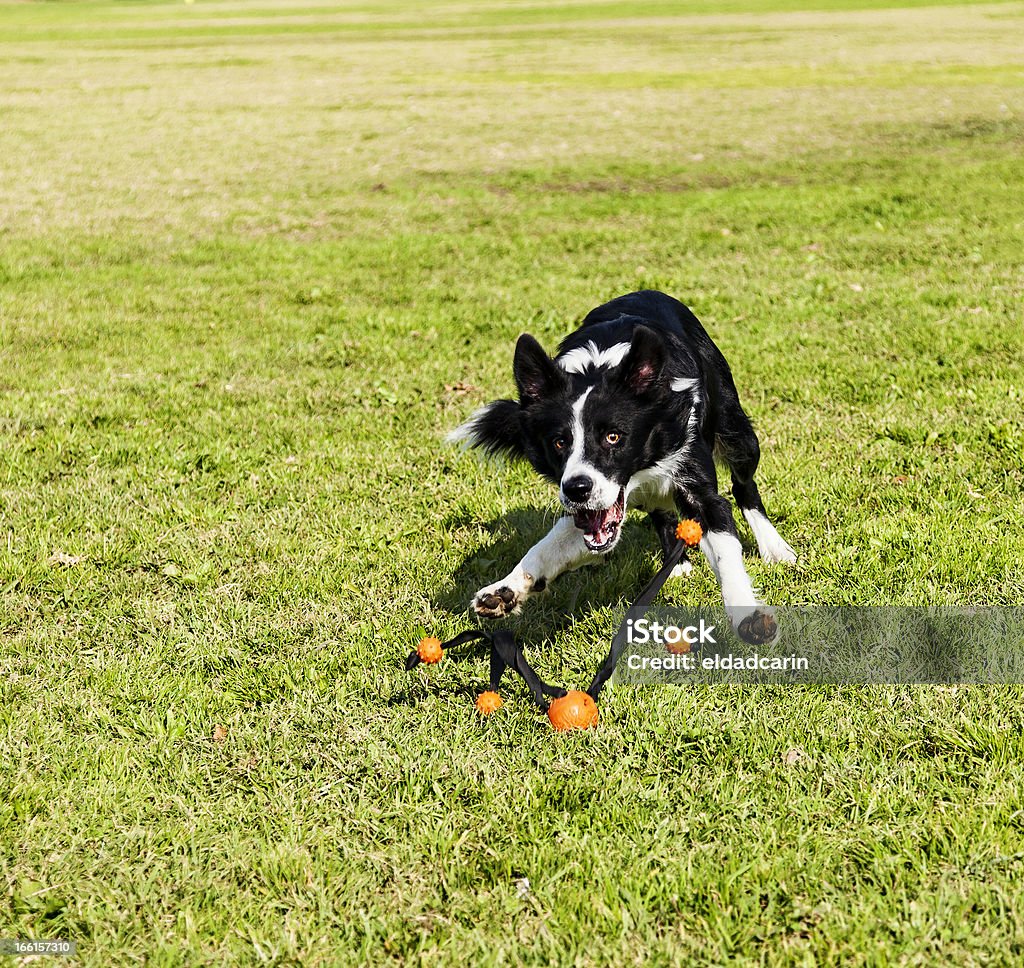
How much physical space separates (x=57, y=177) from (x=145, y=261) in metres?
6.81

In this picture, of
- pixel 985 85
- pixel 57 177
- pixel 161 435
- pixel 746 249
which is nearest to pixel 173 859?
pixel 161 435

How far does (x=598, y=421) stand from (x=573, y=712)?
4.08 feet

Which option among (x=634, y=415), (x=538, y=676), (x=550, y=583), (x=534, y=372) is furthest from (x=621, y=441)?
(x=538, y=676)

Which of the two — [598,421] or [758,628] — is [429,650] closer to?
[598,421]

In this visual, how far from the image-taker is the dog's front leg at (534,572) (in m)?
4.86

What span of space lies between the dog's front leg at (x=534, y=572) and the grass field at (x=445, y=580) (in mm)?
200

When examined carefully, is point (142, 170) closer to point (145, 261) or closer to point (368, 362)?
point (145, 261)

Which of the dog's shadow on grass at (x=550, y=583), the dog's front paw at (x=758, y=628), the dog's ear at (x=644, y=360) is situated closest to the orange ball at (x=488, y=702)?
the dog's shadow on grass at (x=550, y=583)

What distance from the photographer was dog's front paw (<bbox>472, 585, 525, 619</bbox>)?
4.85 meters

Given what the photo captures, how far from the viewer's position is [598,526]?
4.47 meters

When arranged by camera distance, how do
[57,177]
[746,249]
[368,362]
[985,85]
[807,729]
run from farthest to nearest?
[985,85], [57,177], [746,249], [368,362], [807,729]

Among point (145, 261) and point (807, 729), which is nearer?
point (807, 729)

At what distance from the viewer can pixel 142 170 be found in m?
18.7

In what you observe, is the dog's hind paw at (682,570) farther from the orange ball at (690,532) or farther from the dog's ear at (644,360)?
the dog's ear at (644,360)
